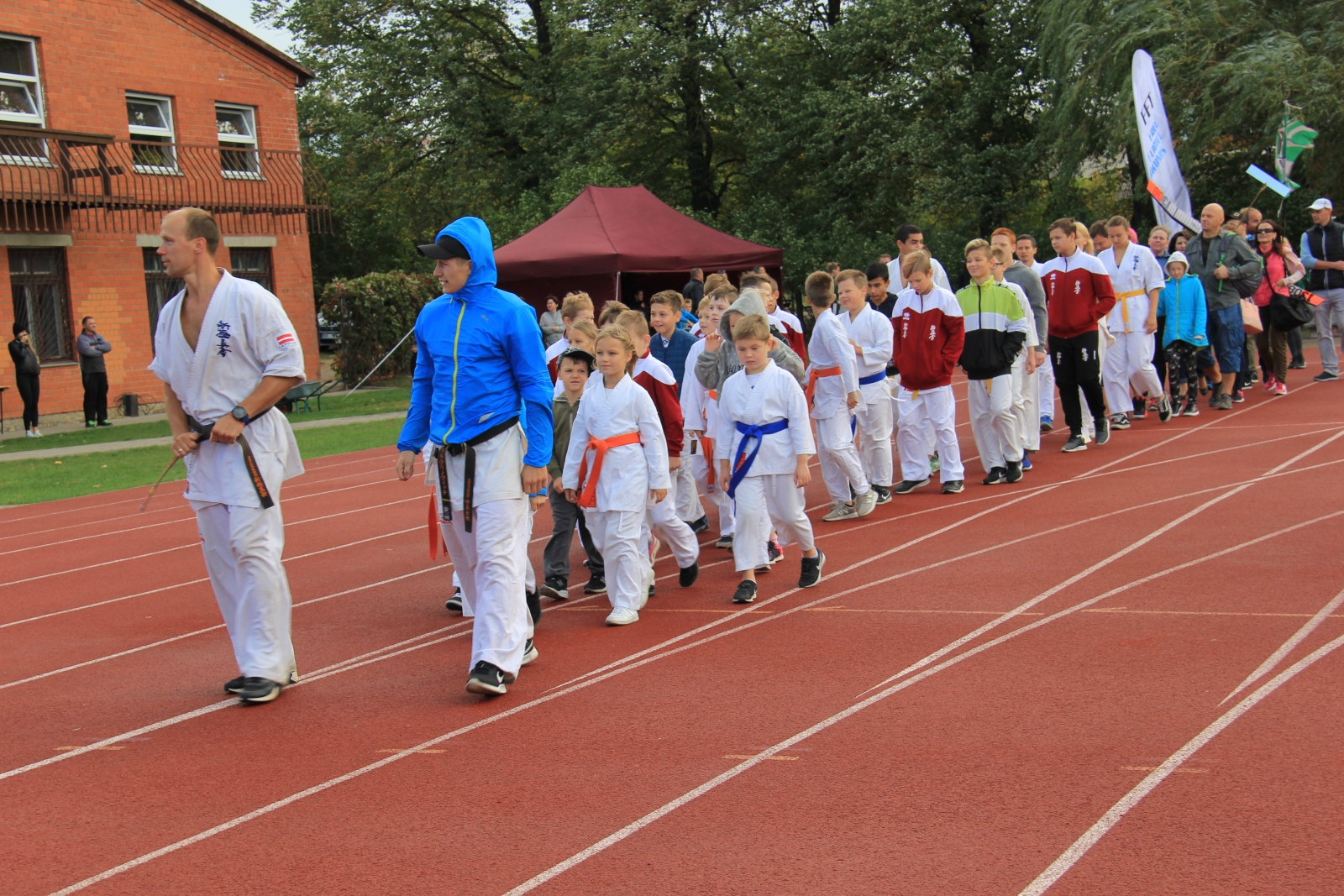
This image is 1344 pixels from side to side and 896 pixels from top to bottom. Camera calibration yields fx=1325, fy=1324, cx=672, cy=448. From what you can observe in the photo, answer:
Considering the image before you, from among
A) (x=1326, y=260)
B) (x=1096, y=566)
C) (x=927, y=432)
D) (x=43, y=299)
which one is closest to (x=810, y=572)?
(x=1096, y=566)

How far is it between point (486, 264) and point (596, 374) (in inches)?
62.5

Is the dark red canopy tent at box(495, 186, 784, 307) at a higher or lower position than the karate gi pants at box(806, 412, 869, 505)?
higher

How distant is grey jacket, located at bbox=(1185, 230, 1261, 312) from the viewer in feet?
47.6

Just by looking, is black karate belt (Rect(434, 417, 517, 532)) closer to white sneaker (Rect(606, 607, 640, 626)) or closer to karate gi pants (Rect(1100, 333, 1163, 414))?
white sneaker (Rect(606, 607, 640, 626))

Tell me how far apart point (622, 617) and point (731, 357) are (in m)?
2.44

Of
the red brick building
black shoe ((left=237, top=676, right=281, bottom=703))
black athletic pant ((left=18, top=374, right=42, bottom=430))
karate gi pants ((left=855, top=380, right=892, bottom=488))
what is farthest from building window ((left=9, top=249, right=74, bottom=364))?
black shoe ((left=237, top=676, right=281, bottom=703))

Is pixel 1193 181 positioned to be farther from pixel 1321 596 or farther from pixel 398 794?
pixel 398 794

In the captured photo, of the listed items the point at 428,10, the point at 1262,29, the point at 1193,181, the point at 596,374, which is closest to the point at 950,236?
the point at 1193,181

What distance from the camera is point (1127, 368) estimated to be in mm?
13547

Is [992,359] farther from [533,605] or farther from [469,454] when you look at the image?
[469,454]

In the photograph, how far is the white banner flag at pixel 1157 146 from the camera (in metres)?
16.6

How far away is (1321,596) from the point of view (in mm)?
6559

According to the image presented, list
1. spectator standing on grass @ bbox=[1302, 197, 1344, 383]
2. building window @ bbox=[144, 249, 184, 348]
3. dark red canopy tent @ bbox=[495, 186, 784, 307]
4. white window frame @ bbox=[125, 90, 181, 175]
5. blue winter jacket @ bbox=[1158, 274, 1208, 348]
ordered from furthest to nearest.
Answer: building window @ bbox=[144, 249, 184, 348], white window frame @ bbox=[125, 90, 181, 175], dark red canopy tent @ bbox=[495, 186, 784, 307], spectator standing on grass @ bbox=[1302, 197, 1344, 383], blue winter jacket @ bbox=[1158, 274, 1208, 348]

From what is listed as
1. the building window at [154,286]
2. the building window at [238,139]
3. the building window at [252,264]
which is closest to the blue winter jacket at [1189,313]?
the building window at [154,286]
